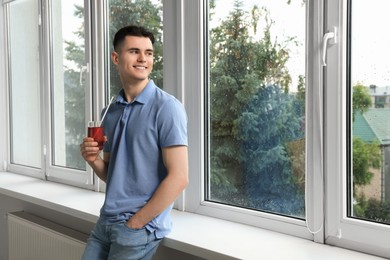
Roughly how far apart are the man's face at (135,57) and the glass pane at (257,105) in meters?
0.48

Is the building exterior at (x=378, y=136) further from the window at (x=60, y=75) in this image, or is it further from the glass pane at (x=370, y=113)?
the window at (x=60, y=75)

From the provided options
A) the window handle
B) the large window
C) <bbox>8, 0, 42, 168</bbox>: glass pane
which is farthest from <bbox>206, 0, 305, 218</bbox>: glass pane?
<bbox>8, 0, 42, 168</bbox>: glass pane

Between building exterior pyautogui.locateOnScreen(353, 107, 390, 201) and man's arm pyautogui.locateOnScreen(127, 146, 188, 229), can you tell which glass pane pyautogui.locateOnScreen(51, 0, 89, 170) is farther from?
building exterior pyautogui.locateOnScreen(353, 107, 390, 201)

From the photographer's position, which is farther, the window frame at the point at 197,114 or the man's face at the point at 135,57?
the window frame at the point at 197,114

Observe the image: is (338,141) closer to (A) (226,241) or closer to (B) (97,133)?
(A) (226,241)

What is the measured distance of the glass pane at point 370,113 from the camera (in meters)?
1.50

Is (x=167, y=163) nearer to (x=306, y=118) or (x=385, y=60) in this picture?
(x=306, y=118)

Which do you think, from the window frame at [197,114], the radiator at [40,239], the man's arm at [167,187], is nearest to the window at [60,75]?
the window frame at [197,114]

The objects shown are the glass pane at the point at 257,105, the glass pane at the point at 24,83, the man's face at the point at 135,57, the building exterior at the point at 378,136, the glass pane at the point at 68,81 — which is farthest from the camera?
the glass pane at the point at 24,83

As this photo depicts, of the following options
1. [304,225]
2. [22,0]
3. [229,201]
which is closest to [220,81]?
[229,201]

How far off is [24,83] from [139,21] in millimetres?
1462

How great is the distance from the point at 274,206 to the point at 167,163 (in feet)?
1.88

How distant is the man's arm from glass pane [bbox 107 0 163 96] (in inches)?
32.8

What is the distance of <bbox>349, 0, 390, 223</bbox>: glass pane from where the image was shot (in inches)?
59.1
